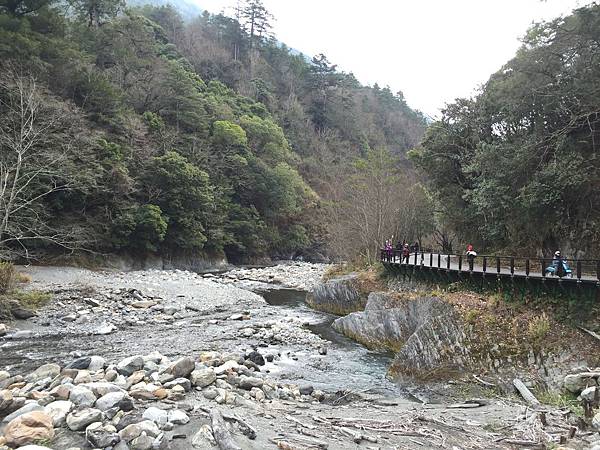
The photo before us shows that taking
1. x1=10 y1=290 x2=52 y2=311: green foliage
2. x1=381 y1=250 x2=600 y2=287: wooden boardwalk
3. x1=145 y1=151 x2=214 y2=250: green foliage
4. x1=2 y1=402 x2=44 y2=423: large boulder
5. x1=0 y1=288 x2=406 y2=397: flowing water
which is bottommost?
x1=0 y1=288 x2=406 y2=397: flowing water

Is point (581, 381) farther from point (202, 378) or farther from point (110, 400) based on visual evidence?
point (110, 400)

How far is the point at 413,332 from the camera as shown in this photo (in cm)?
1374

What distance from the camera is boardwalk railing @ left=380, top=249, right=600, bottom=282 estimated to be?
11836 millimetres

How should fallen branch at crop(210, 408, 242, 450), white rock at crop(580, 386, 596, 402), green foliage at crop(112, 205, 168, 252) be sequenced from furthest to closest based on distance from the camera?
green foliage at crop(112, 205, 168, 252), white rock at crop(580, 386, 596, 402), fallen branch at crop(210, 408, 242, 450)

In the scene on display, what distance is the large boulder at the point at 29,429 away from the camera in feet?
16.5

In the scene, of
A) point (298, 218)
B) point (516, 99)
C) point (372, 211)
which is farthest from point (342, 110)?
point (516, 99)

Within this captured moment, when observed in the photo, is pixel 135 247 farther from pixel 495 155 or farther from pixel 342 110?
pixel 342 110

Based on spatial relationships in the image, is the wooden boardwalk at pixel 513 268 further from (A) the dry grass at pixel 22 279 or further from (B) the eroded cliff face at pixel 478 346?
(A) the dry grass at pixel 22 279

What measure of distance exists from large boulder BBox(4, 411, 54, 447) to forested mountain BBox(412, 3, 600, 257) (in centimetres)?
1619

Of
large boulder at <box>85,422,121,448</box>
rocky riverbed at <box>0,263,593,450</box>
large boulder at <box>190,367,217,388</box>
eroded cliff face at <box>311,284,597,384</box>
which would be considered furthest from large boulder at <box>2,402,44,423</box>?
eroded cliff face at <box>311,284,597,384</box>

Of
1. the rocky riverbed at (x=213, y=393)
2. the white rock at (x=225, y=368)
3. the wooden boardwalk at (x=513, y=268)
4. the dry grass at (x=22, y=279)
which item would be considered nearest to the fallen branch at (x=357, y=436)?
the rocky riverbed at (x=213, y=393)

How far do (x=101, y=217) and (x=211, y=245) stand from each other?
45.2 ft

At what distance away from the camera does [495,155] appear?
1770 centimetres

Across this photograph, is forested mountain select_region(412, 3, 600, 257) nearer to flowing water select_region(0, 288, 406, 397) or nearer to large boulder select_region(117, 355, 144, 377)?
flowing water select_region(0, 288, 406, 397)
